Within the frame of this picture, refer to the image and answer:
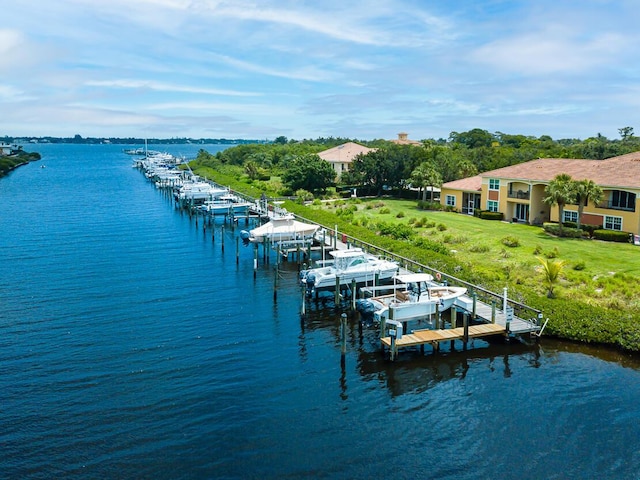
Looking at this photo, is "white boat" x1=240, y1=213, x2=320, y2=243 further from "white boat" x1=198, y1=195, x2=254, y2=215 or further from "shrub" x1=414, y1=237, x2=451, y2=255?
"white boat" x1=198, y1=195, x2=254, y2=215

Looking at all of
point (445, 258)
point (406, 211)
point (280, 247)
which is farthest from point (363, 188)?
point (445, 258)

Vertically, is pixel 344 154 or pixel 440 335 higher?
pixel 344 154

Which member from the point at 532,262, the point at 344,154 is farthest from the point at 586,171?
the point at 344,154

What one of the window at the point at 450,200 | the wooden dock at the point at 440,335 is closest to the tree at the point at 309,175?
the window at the point at 450,200

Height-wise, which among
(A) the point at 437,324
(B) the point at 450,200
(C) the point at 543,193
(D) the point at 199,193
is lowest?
(A) the point at 437,324

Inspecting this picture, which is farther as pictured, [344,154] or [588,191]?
[344,154]

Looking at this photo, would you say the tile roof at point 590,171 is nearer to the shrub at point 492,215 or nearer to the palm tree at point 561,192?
the palm tree at point 561,192

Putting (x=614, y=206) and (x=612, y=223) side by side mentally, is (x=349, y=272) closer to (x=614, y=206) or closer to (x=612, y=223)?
(x=612, y=223)
